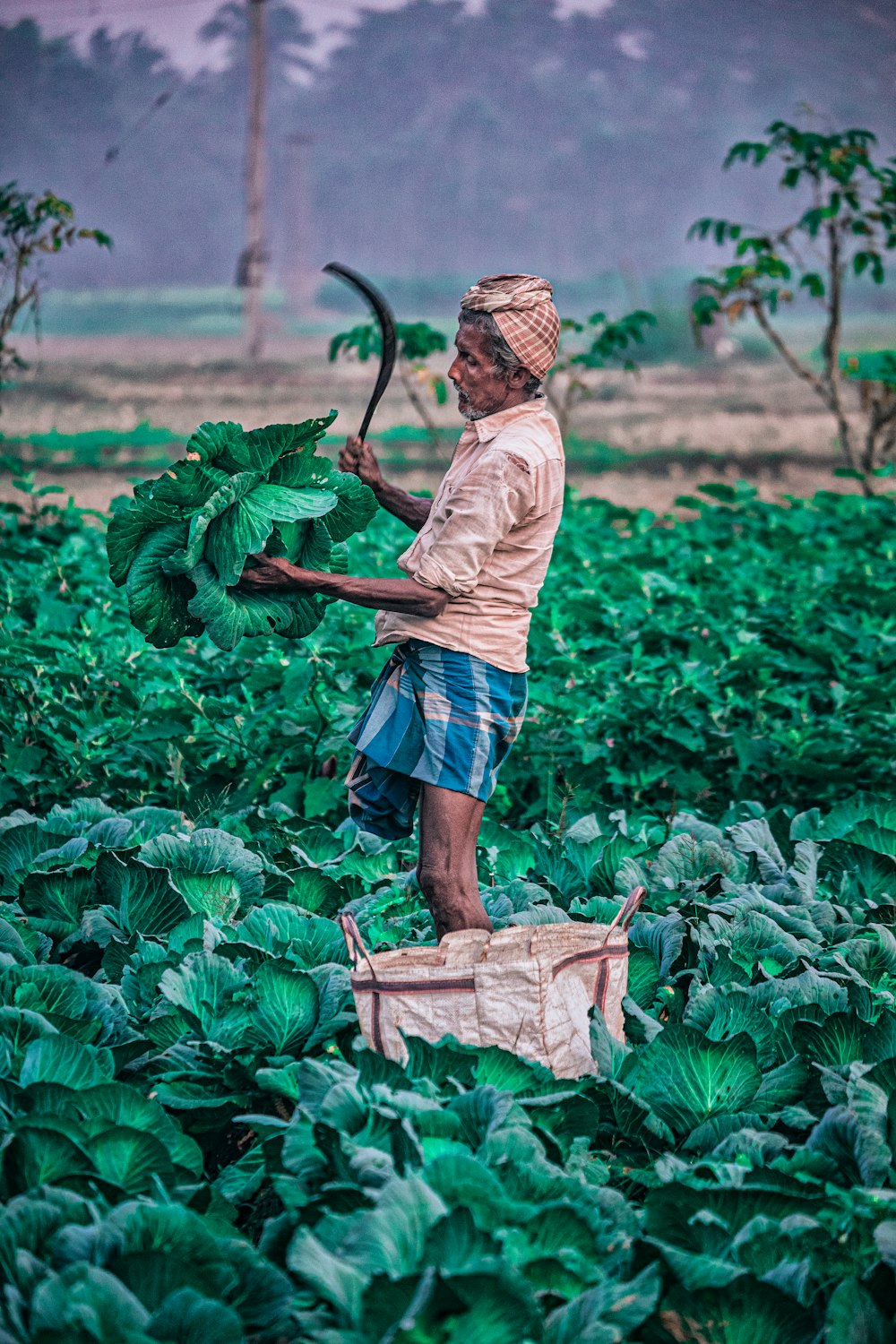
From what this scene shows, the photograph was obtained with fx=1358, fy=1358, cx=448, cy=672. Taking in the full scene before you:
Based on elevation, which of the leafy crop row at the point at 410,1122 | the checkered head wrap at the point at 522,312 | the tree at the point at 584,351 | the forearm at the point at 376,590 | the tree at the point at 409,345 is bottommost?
the leafy crop row at the point at 410,1122

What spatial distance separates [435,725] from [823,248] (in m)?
7.75

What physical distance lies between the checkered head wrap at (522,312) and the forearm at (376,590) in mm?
420

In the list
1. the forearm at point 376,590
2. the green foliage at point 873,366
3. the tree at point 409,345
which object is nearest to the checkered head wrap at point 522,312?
the forearm at point 376,590

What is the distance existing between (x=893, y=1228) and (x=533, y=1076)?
21.4 inches

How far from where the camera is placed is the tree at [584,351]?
6.96m

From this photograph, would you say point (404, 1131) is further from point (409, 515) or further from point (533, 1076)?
point (409, 515)

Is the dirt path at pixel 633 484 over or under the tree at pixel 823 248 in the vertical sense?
under

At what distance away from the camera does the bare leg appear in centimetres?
226

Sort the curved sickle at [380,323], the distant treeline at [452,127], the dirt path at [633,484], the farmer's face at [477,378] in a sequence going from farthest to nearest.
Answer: the distant treeline at [452,127], the dirt path at [633,484], the curved sickle at [380,323], the farmer's face at [477,378]

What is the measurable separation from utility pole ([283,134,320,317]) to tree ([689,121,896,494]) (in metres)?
2.28

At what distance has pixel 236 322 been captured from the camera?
818 centimetres

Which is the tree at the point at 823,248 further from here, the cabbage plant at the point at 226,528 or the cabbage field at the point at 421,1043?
the cabbage plant at the point at 226,528

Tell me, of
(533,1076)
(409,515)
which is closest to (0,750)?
(409,515)

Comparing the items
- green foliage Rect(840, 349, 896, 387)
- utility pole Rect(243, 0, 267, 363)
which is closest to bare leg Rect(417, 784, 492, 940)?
green foliage Rect(840, 349, 896, 387)
